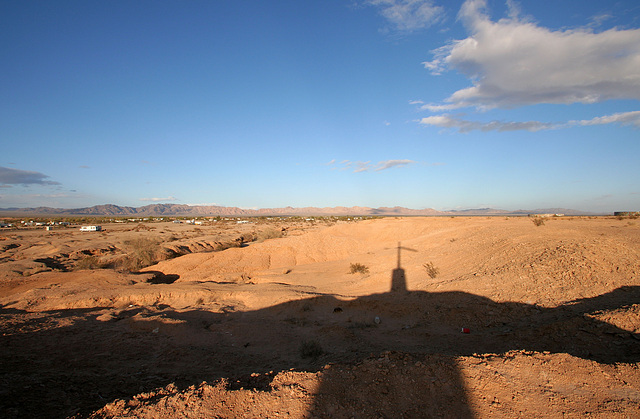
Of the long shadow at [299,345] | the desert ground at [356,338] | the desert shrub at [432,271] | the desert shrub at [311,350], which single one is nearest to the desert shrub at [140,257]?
the desert ground at [356,338]

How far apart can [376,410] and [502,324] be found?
19.0ft

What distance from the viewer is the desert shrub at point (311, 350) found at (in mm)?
6688

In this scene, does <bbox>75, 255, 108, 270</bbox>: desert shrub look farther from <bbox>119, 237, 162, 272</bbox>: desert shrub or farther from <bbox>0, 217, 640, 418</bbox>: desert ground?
<bbox>0, 217, 640, 418</bbox>: desert ground

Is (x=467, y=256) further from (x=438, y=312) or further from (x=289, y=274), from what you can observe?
(x=289, y=274)

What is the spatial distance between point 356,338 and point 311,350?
1469 millimetres

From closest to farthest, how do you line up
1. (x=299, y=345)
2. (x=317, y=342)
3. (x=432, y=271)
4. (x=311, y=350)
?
(x=311, y=350) < (x=317, y=342) < (x=299, y=345) < (x=432, y=271)

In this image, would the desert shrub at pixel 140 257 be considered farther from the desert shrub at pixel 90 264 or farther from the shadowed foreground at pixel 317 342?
the shadowed foreground at pixel 317 342

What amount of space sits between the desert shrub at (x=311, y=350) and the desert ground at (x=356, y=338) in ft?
0.10

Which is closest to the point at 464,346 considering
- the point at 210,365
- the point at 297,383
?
the point at 297,383

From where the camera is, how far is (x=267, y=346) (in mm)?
7629

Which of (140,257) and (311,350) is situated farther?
(140,257)

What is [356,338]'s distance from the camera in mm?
→ 7691

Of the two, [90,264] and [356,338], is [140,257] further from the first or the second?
[356,338]

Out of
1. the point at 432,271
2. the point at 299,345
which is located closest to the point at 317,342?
the point at 299,345
